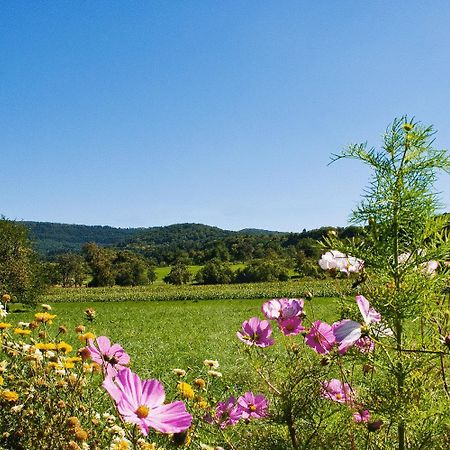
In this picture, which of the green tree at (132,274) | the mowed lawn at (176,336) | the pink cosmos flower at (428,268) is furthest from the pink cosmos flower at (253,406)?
the green tree at (132,274)

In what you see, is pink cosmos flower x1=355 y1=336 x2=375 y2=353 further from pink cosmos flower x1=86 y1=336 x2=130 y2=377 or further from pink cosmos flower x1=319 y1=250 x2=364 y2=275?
pink cosmos flower x1=86 y1=336 x2=130 y2=377

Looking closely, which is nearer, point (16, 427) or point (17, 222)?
point (16, 427)

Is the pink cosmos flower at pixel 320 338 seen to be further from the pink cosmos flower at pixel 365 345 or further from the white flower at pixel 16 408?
the white flower at pixel 16 408

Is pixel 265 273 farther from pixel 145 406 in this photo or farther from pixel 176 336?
pixel 145 406

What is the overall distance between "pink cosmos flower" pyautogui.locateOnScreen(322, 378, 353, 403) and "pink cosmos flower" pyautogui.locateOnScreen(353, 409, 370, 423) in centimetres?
5

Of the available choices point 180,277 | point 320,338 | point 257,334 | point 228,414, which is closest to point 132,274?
point 180,277

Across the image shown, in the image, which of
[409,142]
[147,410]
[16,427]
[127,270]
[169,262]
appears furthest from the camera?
[169,262]

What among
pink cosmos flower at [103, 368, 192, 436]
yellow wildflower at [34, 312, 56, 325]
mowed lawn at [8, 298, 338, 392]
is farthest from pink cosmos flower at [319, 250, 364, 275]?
mowed lawn at [8, 298, 338, 392]

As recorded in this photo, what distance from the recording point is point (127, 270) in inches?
2717

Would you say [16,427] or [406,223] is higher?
[406,223]

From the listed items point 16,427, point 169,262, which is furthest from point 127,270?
point 16,427

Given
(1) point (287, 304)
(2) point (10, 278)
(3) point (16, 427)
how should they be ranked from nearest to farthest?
1. (1) point (287, 304)
2. (3) point (16, 427)
3. (2) point (10, 278)

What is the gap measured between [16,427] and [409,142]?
6.49 ft

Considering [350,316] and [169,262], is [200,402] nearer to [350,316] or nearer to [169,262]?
[350,316]
